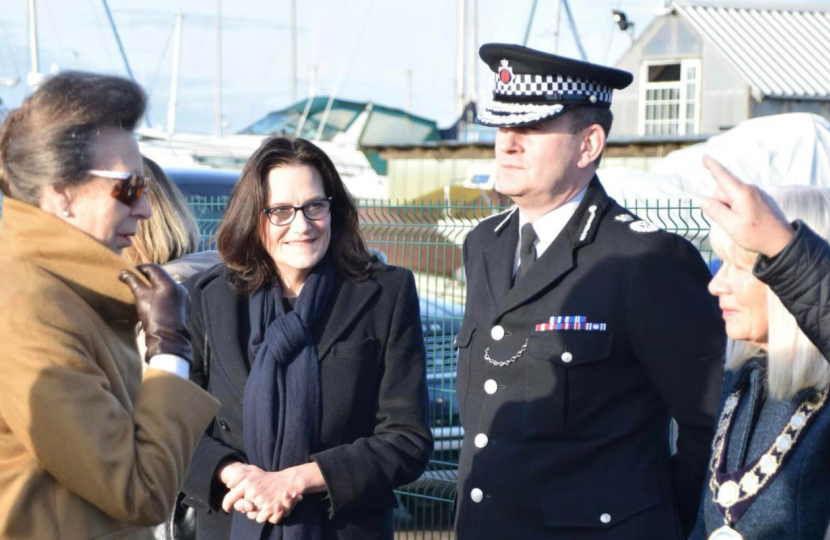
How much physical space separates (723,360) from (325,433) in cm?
129

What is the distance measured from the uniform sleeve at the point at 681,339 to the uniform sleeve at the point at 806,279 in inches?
33.8

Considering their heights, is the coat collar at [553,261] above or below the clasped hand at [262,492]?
above

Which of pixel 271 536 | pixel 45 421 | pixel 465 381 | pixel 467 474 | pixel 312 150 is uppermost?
pixel 312 150

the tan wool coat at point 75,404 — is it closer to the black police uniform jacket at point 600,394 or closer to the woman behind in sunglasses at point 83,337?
the woman behind in sunglasses at point 83,337

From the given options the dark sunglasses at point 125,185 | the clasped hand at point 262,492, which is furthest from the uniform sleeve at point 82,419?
the clasped hand at point 262,492

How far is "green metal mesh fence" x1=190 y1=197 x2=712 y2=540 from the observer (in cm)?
648

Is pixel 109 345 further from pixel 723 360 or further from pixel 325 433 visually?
pixel 723 360

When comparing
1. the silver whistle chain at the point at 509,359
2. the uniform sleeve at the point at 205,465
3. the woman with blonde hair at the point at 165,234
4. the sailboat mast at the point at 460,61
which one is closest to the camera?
the silver whistle chain at the point at 509,359

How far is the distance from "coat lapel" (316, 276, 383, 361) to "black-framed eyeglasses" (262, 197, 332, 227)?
0.26 meters

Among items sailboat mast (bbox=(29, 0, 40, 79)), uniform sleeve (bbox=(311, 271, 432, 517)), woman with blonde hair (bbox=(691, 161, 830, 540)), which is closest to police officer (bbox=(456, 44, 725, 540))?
uniform sleeve (bbox=(311, 271, 432, 517))

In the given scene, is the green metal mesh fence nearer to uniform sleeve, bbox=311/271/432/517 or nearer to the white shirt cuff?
uniform sleeve, bbox=311/271/432/517

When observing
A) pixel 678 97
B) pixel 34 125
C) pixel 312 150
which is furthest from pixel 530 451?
pixel 678 97

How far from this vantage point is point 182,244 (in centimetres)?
433

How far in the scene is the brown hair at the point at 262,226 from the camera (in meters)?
3.71
